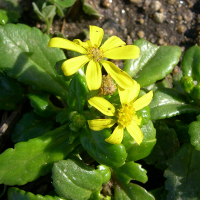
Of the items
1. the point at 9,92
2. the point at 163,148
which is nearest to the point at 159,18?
the point at 163,148

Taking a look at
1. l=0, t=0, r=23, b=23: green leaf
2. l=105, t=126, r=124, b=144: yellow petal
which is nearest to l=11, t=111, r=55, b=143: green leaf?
l=105, t=126, r=124, b=144: yellow petal

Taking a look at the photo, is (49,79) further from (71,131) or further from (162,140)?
(162,140)

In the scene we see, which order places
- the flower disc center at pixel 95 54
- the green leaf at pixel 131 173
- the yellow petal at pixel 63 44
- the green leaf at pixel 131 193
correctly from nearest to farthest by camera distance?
the yellow petal at pixel 63 44 < the flower disc center at pixel 95 54 < the green leaf at pixel 131 173 < the green leaf at pixel 131 193

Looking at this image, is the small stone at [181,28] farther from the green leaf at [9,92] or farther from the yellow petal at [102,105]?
the green leaf at [9,92]

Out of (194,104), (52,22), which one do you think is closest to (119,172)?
(194,104)

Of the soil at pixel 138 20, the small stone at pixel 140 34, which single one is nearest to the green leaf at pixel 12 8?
the soil at pixel 138 20
